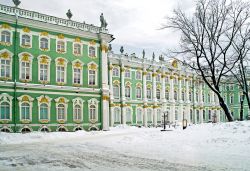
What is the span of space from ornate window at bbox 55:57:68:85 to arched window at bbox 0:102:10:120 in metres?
5.84

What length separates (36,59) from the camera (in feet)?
102

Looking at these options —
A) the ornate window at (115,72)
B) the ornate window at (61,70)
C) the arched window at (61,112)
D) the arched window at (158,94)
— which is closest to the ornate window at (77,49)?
the ornate window at (61,70)

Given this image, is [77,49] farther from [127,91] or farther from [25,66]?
[127,91]

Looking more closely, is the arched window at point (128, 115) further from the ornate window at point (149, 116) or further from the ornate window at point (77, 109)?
the ornate window at point (77, 109)

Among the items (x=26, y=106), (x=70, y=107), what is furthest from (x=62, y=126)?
(x=26, y=106)

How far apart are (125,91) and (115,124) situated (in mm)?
5604

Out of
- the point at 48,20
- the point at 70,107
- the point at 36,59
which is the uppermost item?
the point at 48,20

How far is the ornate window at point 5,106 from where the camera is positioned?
2828 centimetres

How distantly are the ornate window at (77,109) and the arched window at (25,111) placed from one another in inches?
200

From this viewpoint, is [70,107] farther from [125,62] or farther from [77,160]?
[77,160]

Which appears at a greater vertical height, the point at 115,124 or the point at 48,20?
the point at 48,20

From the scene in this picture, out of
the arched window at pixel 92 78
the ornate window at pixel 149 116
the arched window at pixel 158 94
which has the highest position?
the arched window at pixel 92 78

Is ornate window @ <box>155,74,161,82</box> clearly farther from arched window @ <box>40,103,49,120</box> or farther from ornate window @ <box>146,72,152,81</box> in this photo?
arched window @ <box>40,103,49,120</box>

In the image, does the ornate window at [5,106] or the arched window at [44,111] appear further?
the arched window at [44,111]
